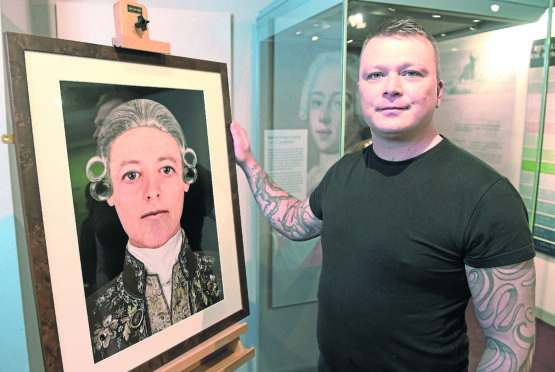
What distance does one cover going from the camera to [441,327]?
1.00m

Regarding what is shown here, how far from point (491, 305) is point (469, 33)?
1196 mm

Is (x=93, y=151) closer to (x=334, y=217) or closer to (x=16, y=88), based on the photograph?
(x=16, y=88)

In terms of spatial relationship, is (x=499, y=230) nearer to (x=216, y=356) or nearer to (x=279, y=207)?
(x=279, y=207)

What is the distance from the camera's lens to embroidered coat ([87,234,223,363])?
2.78ft

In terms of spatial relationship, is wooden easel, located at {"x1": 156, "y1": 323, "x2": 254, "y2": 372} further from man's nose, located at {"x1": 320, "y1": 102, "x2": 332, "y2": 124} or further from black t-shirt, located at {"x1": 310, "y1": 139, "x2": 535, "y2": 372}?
man's nose, located at {"x1": 320, "y1": 102, "x2": 332, "y2": 124}

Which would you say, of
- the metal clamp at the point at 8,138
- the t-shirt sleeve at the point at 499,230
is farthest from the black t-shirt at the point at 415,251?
the metal clamp at the point at 8,138

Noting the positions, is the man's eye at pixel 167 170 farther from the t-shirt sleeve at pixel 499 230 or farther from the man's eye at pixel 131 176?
the t-shirt sleeve at pixel 499 230

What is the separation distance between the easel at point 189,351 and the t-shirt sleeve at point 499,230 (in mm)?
682

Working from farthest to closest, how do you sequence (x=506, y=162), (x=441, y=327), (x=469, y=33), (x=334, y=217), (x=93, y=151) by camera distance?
(x=506, y=162), (x=469, y=33), (x=334, y=217), (x=441, y=327), (x=93, y=151)

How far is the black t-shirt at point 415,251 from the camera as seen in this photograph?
35.7 inches

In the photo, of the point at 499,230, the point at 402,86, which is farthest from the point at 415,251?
the point at 402,86

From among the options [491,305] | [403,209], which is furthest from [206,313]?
[491,305]

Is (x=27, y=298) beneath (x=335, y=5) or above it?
beneath

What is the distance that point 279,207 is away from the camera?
4.52 feet
